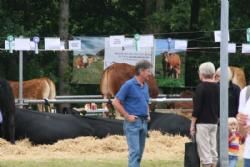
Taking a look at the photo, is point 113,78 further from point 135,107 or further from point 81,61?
point 135,107

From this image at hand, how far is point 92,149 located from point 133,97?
3200 mm

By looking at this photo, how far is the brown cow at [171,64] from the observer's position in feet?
80.1

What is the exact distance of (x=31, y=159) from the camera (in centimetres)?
1203

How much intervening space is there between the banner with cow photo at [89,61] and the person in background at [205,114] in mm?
13696

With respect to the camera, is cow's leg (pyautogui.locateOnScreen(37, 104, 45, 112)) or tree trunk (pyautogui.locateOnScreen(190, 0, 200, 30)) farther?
tree trunk (pyautogui.locateOnScreen(190, 0, 200, 30))

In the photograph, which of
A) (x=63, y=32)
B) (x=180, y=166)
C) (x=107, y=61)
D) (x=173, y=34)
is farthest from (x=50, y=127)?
(x=173, y=34)

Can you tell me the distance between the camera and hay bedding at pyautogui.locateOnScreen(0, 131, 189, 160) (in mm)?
12734

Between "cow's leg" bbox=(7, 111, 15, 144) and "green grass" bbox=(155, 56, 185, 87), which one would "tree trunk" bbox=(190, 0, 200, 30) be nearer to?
"green grass" bbox=(155, 56, 185, 87)

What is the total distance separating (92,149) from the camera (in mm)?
13422

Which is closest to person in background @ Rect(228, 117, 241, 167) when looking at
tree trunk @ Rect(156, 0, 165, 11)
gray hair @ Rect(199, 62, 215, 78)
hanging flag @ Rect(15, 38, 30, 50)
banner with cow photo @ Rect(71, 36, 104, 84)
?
gray hair @ Rect(199, 62, 215, 78)

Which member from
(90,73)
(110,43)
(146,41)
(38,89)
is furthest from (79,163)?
(90,73)

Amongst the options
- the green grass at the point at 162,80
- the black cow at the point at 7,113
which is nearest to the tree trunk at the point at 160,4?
the green grass at the point at 162,80

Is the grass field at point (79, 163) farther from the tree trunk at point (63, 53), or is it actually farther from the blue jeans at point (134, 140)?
the tree trunk at point (63, 53)

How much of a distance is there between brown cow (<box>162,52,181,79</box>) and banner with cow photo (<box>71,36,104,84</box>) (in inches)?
82.2
